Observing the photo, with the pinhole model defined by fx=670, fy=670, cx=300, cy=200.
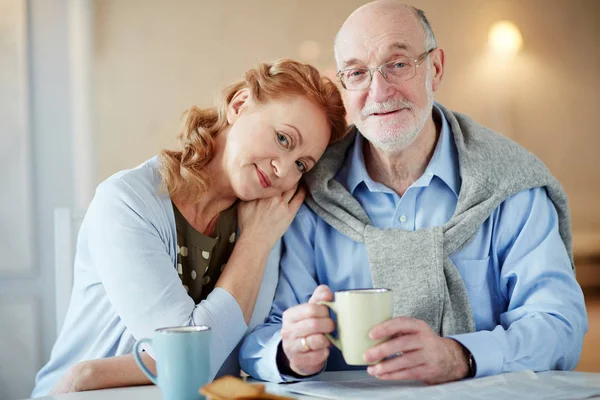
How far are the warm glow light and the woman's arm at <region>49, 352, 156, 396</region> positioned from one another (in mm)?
2608

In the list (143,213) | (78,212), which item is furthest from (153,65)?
(143,213)

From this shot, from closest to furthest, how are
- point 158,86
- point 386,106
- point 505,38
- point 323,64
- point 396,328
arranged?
point 396,328 → point 386,106 → point 158,86 → point 323,64 → point 505,38

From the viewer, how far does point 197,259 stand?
144 centimetres

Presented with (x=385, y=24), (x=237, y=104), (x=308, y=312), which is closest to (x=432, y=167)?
(x=385, y=24)

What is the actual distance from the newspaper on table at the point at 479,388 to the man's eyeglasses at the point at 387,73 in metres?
0.66

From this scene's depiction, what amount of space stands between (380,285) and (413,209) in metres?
0.20

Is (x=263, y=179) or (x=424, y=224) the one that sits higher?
(x=263, y=179)

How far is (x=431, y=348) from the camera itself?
1.09m

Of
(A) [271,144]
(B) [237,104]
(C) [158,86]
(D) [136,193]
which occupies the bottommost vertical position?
(D) [136,193]

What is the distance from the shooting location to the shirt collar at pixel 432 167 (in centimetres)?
150

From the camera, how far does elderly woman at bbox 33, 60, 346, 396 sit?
1.26 metres

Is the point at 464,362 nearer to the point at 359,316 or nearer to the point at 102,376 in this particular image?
the point at 359,316

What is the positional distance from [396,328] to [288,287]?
1.71 feet

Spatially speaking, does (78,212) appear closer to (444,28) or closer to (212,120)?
(212,120)
